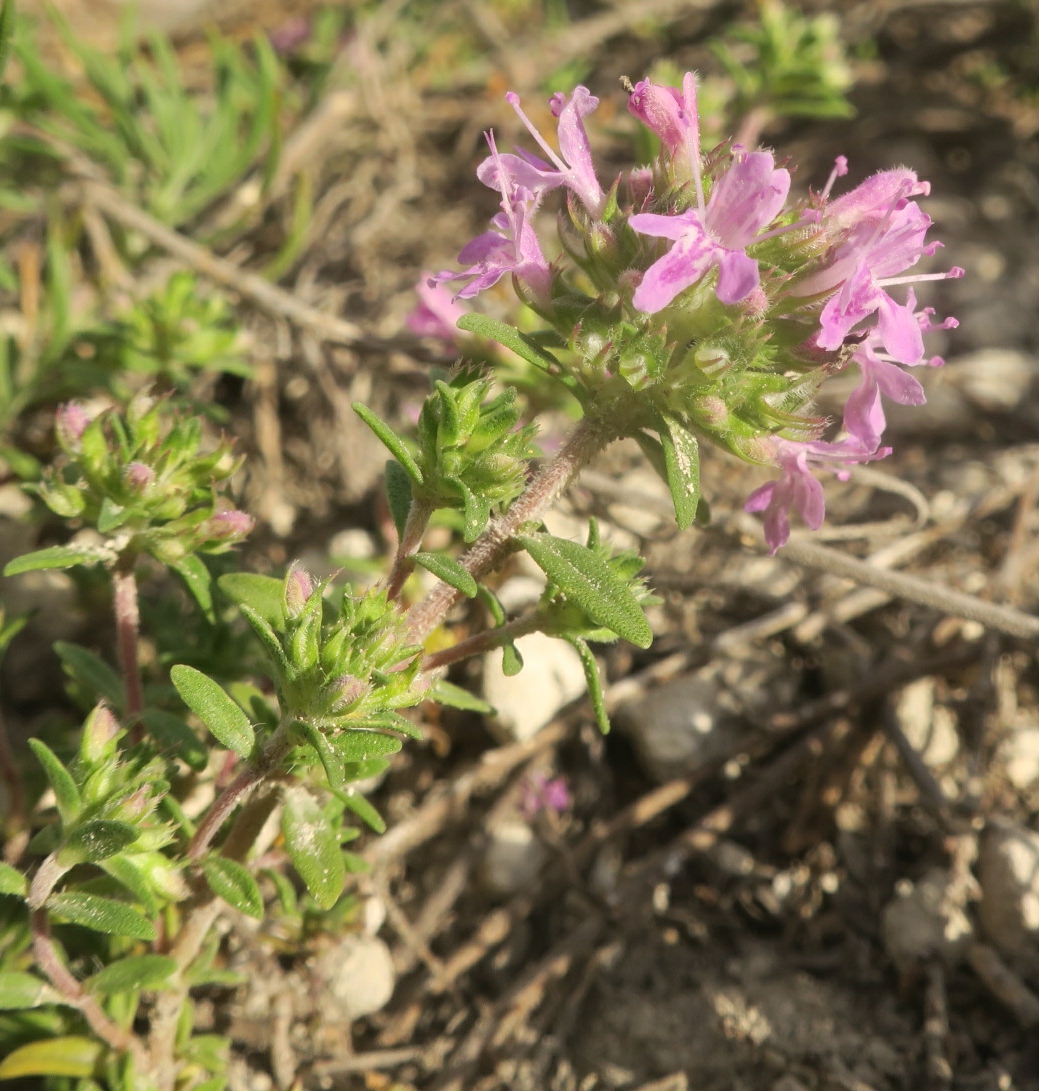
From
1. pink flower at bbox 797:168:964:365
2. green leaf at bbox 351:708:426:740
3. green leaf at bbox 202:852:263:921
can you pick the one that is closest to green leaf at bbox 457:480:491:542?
green leaf at bbox 351:708:426:740

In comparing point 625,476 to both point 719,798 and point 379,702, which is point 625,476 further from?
point 379,702

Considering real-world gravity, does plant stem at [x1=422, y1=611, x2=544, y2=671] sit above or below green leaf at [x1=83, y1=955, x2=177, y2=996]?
above

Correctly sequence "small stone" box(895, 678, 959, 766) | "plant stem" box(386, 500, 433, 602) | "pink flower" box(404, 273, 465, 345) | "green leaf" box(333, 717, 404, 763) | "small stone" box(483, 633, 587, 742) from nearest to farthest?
"green leaf" box(333, 717, 404, 763), "plant stem" box(386, 500, 433, 602), "small stone" box(483, 633, 587, 742), "small stone" box(895, 678, 959, 766), "pink flower" box(404, 273, 465, 345)

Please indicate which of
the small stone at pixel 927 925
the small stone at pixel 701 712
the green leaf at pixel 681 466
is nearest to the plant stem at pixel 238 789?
the green leaf at pixel 681 466

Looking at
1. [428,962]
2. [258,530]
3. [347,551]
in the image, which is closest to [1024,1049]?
[428,962]

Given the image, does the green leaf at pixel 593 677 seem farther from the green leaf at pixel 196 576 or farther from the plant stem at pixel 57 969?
the plant stem at pixel 57 969

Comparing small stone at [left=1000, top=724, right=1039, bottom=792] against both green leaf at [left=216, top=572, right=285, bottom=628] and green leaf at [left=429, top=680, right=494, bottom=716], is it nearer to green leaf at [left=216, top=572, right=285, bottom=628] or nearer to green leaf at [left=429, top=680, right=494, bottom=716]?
green leaf at [left=429, top=680, right=494, bottom=716]

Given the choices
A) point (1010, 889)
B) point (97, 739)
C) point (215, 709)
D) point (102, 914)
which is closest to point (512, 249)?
point (215, 709)
